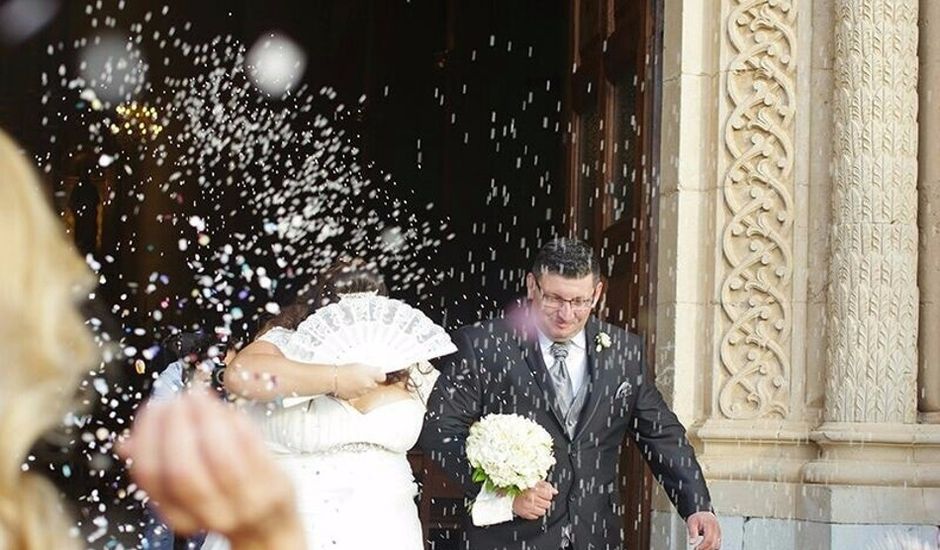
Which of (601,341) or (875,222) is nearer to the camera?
(601,341)

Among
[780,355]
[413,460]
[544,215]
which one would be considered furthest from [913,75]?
[544,215]

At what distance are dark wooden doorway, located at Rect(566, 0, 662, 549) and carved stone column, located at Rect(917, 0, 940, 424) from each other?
1.21 m

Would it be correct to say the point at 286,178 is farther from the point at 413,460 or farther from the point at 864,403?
the point at 864,403

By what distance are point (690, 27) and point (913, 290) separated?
5.08 feet

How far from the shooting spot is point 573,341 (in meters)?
5.73

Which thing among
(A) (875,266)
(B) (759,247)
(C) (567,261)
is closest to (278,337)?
(C) (567,261)

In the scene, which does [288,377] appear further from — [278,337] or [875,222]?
[875,222]

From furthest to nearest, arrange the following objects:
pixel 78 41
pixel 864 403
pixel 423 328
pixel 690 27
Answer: pixel 78 41 → pixel 690 27 → pixel 864 403 → pixel 423 328

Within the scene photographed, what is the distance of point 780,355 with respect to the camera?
691 cm

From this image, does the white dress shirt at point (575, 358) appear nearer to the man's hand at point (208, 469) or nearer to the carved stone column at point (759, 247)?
the carved stone column at point (759, 247)

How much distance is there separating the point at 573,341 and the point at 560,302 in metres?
0.28

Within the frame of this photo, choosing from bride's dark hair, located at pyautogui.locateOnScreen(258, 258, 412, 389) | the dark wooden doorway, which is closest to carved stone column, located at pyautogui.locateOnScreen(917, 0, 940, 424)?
the dark wooden doorway

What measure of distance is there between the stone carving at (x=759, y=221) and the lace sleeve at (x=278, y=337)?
220cm

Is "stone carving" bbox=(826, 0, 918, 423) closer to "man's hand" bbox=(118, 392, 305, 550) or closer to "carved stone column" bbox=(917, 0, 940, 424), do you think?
"carved stone column" bbox=(917, 0, 940, 424)
